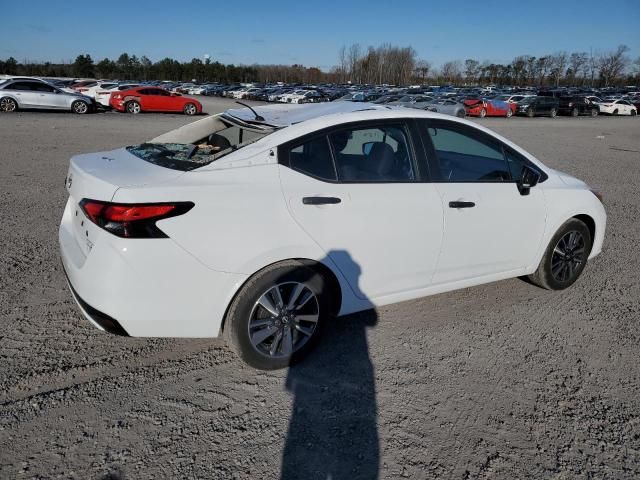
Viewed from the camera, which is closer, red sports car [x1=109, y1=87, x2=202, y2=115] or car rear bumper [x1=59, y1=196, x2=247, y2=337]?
car rear bumper [x1=59, y1=196, x2=247, y2=337]

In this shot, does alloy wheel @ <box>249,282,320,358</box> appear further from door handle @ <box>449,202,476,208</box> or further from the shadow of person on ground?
door handle @ <box>449,202,476,208</box>

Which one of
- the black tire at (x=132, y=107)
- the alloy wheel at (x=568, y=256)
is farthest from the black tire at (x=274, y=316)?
the black tire at (x=132, y=107)

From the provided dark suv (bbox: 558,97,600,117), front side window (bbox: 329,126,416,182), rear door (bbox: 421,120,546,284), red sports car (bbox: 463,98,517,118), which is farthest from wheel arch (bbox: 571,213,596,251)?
dark suv (bbox: 558,97,600,117)

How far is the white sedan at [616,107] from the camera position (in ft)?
141

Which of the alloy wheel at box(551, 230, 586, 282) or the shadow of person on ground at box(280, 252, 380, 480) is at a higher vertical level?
the alloy wheel at box(551, 230, 586, 282)

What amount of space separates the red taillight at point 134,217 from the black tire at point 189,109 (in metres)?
27.3

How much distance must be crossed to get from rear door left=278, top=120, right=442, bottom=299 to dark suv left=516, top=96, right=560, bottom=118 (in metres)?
37.6

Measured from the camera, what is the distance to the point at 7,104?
75.6 feet

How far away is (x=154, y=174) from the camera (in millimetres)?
2910

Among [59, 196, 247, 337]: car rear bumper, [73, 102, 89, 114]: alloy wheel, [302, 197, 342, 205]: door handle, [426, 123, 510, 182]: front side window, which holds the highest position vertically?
[426, 123, 510, 182]: front side window

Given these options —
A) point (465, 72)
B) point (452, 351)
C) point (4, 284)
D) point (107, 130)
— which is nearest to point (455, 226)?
point (452, 351)

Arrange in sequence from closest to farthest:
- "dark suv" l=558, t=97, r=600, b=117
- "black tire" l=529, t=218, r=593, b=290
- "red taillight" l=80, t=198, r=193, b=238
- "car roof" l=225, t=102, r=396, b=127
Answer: "red taillight" l=80, t=198, r=193, b=238 < "car roof" l=225, t=102, r=396, b=127 < "black tire" l=529, t=218, r=593, b=290 < "dark suv" l=558, t=97, r=600, b=117

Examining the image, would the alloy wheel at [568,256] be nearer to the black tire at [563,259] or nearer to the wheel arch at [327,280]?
the black tire at [563,259]

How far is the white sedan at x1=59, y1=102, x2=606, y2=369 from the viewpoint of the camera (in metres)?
2.72
